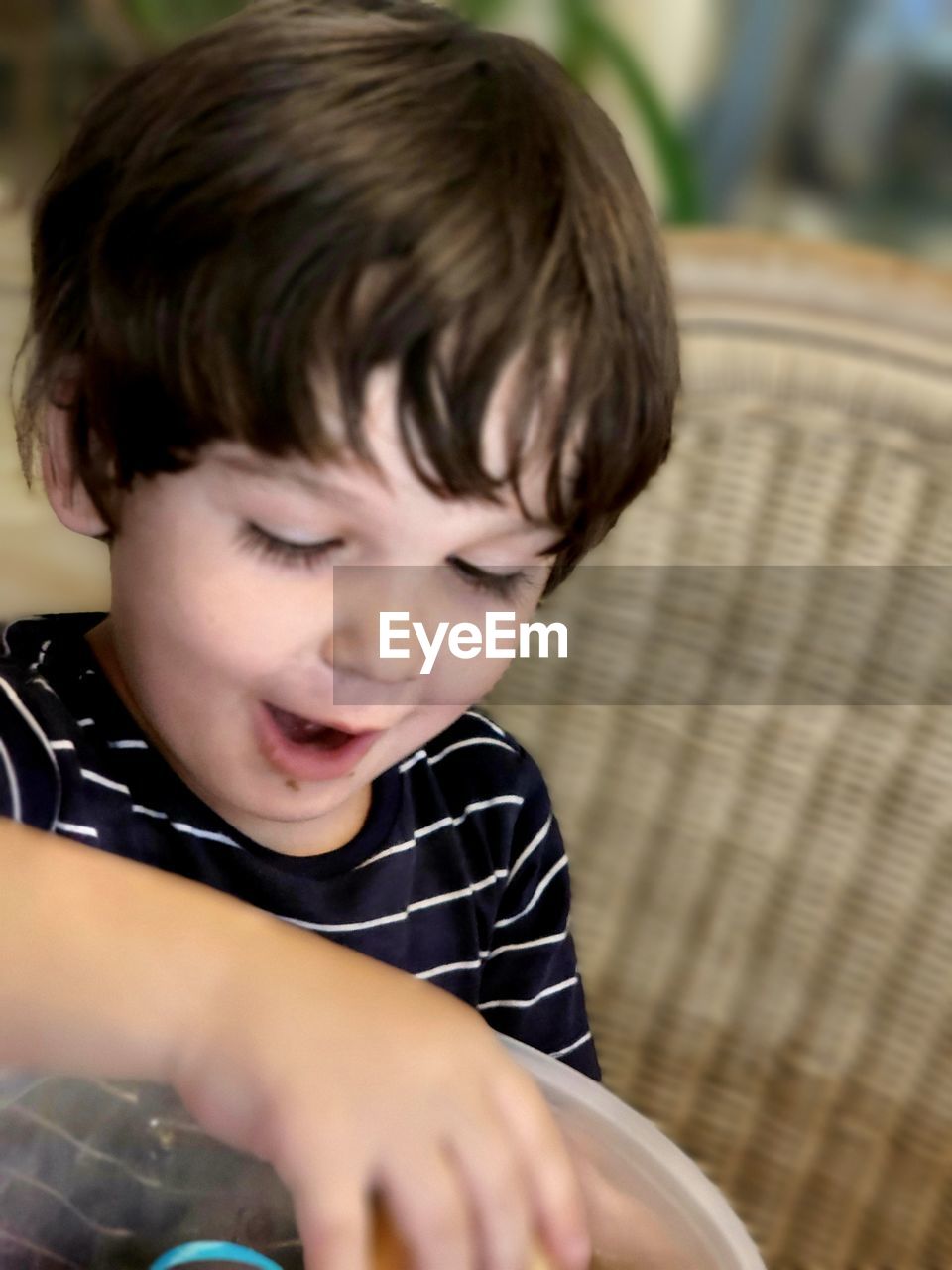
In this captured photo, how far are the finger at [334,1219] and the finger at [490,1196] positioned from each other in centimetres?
2

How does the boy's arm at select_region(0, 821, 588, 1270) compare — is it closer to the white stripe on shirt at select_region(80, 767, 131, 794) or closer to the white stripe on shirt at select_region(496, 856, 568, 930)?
the white stripe on shirt at select_region(80, 767, 131, 794)

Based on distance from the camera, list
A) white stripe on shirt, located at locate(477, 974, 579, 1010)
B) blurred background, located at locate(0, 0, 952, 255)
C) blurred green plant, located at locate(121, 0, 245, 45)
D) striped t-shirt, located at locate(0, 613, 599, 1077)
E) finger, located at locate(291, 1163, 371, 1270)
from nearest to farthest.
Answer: finger, located at locate(291, 1163, 371, 1270) → striped t-shirt, located at locate(0, 613, 599, 1077) → white stripe on shirt, located at locate(477, 974, 579, 1010) → blurred green plant, located at locate(121, 0, 245, 45) → blurred background, located at locate(0, 0, 952, 255)

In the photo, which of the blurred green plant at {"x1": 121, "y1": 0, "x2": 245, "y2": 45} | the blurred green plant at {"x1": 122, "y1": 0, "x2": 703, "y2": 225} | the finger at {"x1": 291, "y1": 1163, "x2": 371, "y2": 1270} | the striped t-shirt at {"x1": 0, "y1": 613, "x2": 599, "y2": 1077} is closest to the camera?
the finger at {"x1": 291, "y1": 1163, "x2": 371, "y2": 1270}

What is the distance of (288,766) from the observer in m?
0.47

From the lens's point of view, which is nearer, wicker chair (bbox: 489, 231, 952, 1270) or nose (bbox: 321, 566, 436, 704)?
nose (bbox: 321, 566, 436, 704)

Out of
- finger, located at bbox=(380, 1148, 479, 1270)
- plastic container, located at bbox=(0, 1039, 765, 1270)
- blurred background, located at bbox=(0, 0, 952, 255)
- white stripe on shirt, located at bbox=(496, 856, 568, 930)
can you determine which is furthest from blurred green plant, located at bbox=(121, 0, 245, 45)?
finger, located at bbox=(380, 1148, 479, 1270)

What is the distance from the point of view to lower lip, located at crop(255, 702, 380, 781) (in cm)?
46

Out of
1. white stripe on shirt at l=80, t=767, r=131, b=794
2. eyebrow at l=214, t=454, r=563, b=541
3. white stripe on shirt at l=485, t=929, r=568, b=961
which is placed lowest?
white stripe on shirt at l=485, t=929, r=568, b=961

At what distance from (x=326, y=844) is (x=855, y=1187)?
0.34 meters

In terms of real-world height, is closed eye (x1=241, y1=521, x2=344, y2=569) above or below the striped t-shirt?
above

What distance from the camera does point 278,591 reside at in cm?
43

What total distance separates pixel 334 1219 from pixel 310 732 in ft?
0.77

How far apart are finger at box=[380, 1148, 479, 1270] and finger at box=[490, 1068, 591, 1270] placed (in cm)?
2

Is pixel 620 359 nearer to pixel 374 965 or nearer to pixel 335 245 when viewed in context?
pixel 335 245
